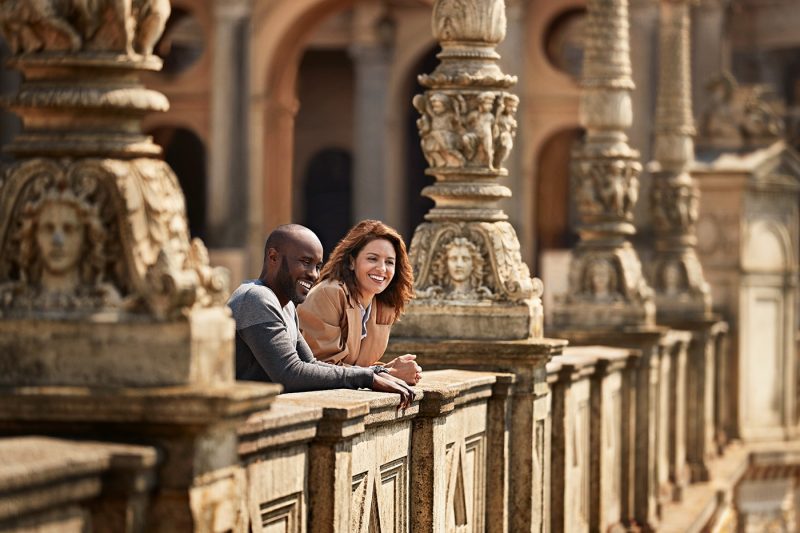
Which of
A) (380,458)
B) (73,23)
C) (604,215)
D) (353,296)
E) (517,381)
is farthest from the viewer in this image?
(604,215)

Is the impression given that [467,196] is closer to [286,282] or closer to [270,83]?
[286,282]

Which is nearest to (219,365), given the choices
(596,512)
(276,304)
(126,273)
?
(126,273)

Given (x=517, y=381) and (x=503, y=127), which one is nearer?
(x=517, y=381)

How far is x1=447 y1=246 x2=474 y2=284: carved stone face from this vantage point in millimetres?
10594

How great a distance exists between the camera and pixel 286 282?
812 cm

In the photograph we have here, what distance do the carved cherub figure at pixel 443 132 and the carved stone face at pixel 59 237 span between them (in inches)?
198

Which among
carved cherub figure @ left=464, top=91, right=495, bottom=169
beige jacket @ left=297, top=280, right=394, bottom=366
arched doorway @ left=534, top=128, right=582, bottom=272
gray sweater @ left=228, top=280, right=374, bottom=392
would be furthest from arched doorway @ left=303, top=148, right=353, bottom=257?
gray sweater @ left=228, top=280, right=374, bottom=392

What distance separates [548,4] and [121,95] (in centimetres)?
2900

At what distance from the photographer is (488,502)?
33.4ft

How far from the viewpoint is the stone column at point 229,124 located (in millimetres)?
34250

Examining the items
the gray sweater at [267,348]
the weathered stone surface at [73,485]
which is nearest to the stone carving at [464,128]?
the gray sweater at [267,348]

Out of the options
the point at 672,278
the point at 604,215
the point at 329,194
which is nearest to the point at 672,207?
the point at 672,278

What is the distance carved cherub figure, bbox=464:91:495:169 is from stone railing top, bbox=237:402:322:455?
12.8 ft

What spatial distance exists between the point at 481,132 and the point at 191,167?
31.0 metres
